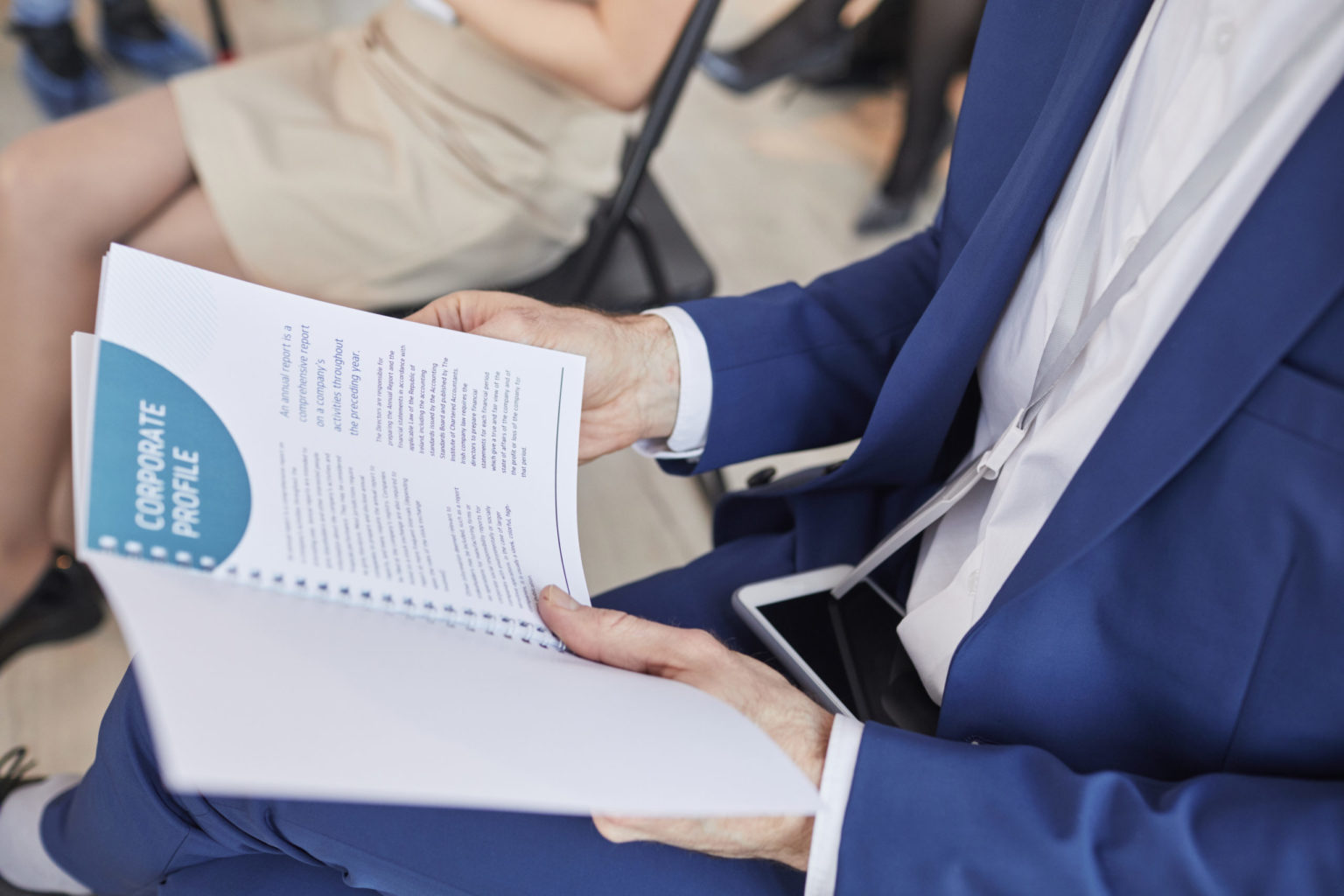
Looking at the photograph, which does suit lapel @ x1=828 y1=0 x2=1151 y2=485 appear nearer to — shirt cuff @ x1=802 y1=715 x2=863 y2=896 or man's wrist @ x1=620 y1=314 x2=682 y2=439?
man's wrist @ x1=620 y1=314 x2=682 y2=439

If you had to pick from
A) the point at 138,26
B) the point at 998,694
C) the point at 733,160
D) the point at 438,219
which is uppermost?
the point at 998,694

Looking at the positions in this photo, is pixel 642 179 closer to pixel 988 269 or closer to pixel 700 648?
pixel 988 269

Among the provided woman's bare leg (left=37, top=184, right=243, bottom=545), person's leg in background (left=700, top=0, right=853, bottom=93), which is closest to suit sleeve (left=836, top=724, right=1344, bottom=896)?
woman's bare leg (left=37, top=184, right=243, bottom=545)

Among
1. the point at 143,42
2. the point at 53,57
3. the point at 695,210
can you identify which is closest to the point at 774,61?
the point at 695,210

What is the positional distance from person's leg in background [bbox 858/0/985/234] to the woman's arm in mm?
1224

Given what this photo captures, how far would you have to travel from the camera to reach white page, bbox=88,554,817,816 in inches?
14.6

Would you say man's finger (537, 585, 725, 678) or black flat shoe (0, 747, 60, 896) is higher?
man's finger (537, 585, 725, 678)

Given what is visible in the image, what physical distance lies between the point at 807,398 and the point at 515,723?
1.41 feet

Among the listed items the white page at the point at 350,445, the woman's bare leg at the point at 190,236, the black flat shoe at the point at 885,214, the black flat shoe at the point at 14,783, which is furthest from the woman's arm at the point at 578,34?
the black flat shoe at the point at 885,214

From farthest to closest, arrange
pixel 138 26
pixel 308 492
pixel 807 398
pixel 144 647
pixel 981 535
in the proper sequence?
1. pixel 138 26
2. pixel 807 398
3. pixel 981 535
4. pixel 308 492
5. pixel 144 647

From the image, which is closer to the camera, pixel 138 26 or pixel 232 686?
pixel 232 686

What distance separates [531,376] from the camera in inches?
23.3

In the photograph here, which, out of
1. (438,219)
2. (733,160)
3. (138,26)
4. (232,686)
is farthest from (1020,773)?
(138,26)

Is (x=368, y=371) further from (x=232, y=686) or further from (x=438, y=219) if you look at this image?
(x=438, y=219)
